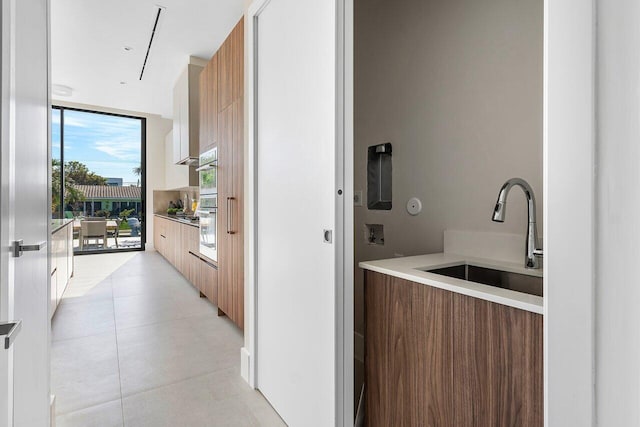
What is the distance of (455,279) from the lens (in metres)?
1.12

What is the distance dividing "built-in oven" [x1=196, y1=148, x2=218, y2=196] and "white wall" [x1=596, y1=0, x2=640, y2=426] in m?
2.97

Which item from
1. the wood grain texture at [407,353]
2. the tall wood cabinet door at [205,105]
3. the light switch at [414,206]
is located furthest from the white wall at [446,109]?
the tall wood cabinet door at [205,105]

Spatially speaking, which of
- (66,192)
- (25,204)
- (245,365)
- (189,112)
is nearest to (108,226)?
(66,192)

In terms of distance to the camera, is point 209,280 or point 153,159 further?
point 153,159

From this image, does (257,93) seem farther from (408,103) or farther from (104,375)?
(104,375)

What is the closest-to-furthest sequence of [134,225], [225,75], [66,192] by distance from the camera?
[225,75]
[66,192]
[134,225]

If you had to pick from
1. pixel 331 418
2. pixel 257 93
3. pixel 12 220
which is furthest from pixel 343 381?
pixel 257 93

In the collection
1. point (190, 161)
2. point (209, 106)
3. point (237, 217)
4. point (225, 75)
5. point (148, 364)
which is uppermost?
point (225, 75)

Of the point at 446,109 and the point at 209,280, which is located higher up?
the point at 446,109

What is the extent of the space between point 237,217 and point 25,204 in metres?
1.67

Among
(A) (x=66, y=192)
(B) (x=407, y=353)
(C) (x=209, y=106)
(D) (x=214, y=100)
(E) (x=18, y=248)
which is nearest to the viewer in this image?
(E) (x=18, y=248)

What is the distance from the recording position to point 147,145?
290 inches

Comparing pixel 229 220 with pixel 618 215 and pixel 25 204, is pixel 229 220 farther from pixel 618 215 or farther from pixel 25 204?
pixel 618 215

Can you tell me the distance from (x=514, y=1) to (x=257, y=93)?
1.30 metres
